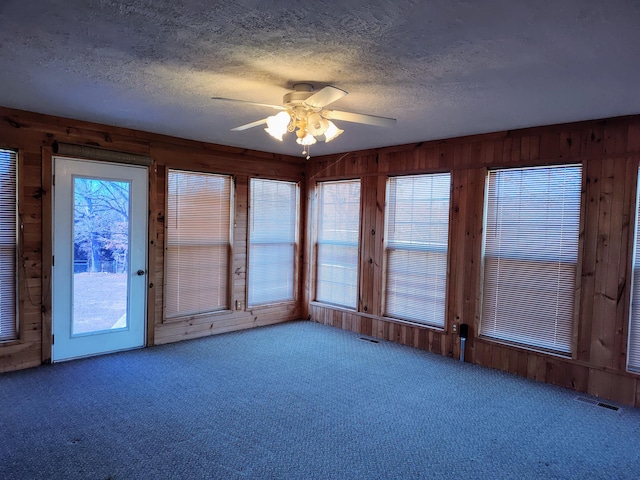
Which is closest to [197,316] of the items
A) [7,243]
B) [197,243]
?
[197,243]

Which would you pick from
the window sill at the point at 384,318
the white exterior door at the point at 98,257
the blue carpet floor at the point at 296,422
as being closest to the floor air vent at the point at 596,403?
the blue carpet floor at the point at 296,422

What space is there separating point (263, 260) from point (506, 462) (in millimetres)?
3904

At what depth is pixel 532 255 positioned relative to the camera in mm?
4059

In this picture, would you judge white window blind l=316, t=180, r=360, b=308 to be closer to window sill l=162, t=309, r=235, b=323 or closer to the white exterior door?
window sill l=162, t=309, r=235, b=323

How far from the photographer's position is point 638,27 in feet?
6.35

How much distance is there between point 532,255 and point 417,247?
4.20 ft

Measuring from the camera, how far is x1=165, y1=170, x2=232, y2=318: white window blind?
16.0ft

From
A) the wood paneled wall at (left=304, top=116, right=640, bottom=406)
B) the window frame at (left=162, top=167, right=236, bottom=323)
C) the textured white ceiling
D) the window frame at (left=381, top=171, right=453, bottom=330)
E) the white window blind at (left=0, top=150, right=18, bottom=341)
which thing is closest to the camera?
the textured white ceiling

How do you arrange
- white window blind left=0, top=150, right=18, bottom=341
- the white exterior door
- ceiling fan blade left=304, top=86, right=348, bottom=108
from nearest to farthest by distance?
ceiling fan blade left=304, top=86, right=348, bottom=108 → white window blind left=0, top=150, right=18, bottom=341 → the white exterior door

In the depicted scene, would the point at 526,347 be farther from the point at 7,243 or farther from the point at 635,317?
the point at 7,243

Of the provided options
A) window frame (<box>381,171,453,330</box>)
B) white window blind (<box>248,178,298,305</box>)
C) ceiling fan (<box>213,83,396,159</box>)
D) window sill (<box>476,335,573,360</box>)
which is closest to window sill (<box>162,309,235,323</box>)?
white window blind (<box>248,178,298,305</box>)

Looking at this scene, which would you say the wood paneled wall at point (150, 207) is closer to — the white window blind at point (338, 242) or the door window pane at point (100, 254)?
the door window pane at point (100, 254)

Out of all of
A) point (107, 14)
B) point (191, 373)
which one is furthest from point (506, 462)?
point (107, 14)

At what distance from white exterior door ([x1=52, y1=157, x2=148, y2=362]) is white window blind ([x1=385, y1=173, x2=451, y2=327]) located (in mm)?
2901
